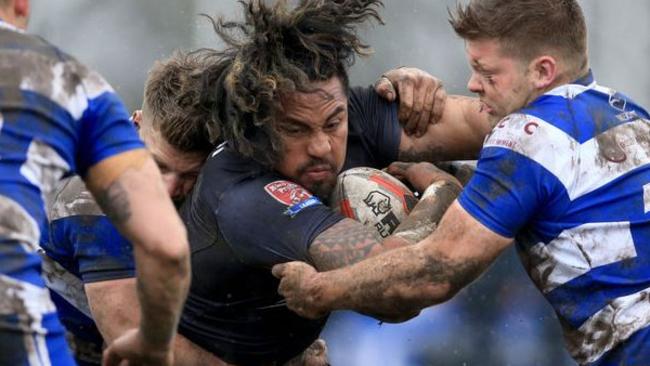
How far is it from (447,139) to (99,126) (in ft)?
6.91

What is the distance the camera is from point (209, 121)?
497cm

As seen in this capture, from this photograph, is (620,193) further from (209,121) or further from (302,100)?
(209,121)

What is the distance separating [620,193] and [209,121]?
159cm

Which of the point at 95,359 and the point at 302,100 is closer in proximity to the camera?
the point at 302,100

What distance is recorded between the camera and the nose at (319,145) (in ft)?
15.7

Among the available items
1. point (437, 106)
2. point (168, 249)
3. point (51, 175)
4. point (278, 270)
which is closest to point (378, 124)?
point (437, 106)

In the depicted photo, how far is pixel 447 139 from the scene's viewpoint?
5.21 meters

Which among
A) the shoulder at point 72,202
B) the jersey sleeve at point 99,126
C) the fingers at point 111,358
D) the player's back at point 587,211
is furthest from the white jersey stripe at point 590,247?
the shoulder at point 72,202

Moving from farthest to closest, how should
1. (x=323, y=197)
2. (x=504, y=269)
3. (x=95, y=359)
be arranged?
1. (x=504, y=269)
2. (x=95, y=359)
3. (x=323, y=197)

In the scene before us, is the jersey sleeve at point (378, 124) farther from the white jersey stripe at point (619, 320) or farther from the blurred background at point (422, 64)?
the blurred background at point (422, 64)

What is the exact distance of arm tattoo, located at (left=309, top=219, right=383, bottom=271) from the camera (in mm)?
4410

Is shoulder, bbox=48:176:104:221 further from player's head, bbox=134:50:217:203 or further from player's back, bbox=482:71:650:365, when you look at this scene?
player's back, bbox=482:71:650:365

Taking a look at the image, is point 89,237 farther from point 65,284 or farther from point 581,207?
point 581,207

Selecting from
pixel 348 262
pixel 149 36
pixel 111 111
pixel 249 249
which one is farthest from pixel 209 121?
pixel 149 36
